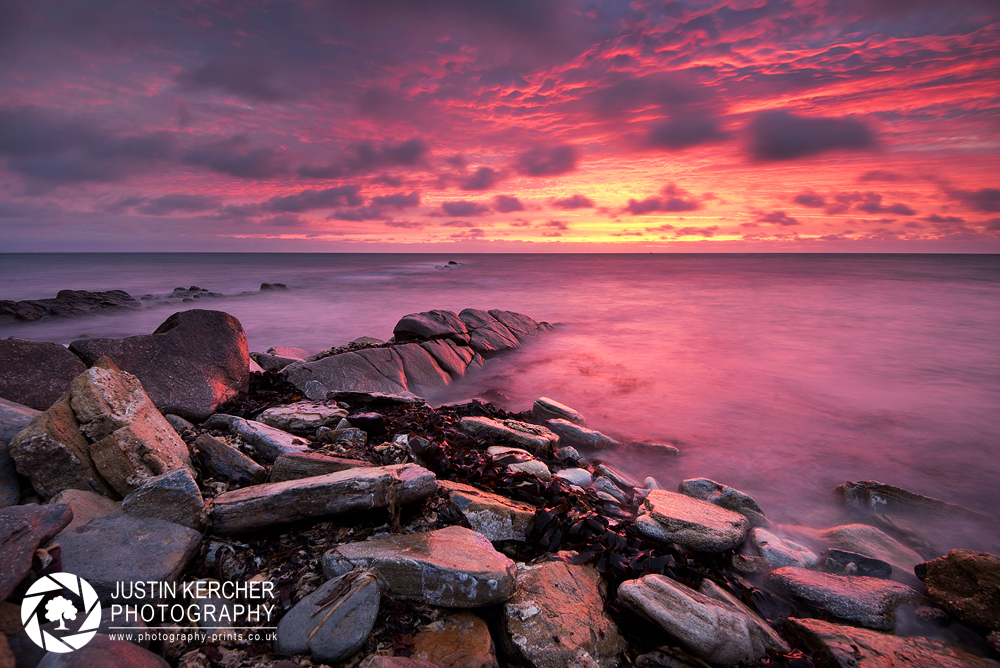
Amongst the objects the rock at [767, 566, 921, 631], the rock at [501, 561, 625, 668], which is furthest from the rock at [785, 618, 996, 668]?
the rock at [501, 561, 625, 668]

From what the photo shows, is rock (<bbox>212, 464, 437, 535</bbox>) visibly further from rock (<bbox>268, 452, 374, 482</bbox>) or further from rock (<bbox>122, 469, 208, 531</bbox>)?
rock (<bbox>268, 452, 374, 482</bbox>)

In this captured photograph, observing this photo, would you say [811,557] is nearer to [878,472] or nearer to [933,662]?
[933,662]

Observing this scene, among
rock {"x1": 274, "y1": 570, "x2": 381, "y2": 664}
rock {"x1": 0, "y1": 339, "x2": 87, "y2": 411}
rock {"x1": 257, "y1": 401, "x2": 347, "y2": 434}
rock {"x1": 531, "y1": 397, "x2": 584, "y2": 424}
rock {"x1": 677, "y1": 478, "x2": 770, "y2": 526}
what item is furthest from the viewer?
rock {"x1": 531, "y1": 397, "x2": 584, "y2": 424}

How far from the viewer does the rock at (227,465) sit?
303 cm

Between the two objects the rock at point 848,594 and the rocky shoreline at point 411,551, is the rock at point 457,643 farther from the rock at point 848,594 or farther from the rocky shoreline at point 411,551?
the rock at point 848,594

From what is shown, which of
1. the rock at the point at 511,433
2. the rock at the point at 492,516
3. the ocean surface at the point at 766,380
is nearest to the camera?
the rock at the point at 492,516

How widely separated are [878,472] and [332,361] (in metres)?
7.26

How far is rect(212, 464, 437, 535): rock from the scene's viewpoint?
98.0 inches

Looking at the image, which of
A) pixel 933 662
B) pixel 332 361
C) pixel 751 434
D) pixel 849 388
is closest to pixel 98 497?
pixel 332 361

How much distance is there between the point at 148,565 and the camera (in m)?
2.09

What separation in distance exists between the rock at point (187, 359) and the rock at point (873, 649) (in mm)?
→ 5098

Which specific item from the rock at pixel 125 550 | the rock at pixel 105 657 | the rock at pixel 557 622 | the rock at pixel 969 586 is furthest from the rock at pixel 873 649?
the rock at pixel 125 550

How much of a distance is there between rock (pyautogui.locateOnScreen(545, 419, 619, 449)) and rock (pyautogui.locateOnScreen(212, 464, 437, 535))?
3.19m

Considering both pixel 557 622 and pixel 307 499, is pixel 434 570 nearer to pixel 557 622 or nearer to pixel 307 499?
pixel 557 622
